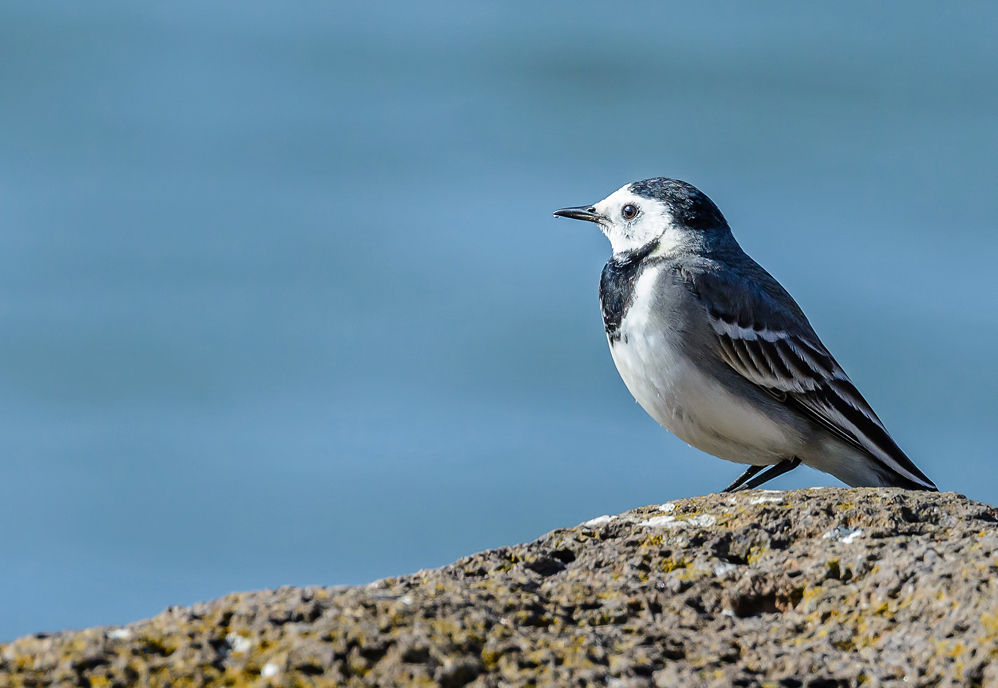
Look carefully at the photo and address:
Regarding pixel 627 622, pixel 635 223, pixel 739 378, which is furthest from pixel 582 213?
pixel 627 622

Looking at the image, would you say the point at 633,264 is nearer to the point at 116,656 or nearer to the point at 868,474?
the point at 868,474

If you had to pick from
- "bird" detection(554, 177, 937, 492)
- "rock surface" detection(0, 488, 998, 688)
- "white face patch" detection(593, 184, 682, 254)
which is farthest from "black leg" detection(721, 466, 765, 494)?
"rock surface" detection(0, 488, 998, 688)

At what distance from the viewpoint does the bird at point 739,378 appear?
7594 mm

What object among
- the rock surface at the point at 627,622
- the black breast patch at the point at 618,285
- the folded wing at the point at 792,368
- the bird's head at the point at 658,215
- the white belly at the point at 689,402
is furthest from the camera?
the bird's head at the point at 658,215

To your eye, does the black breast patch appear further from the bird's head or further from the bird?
the bird's head

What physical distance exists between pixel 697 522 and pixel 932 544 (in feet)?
3.27

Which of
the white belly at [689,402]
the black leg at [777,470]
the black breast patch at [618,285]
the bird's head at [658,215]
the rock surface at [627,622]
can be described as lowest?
the rock surface at [627,622]

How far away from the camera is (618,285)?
839cm

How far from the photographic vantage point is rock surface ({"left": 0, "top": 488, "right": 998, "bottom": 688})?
8.59ft

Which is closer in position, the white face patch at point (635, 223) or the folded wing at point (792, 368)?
the folded wing at point (792, 368)

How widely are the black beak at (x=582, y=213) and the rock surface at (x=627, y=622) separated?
557 cm

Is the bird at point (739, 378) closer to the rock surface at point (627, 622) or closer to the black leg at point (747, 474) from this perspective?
the black leg at point (747, 474)

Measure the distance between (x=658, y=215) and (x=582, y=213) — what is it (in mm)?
885

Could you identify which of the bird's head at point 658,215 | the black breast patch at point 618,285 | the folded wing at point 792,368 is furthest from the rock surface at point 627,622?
the bird's head at point 658,215
